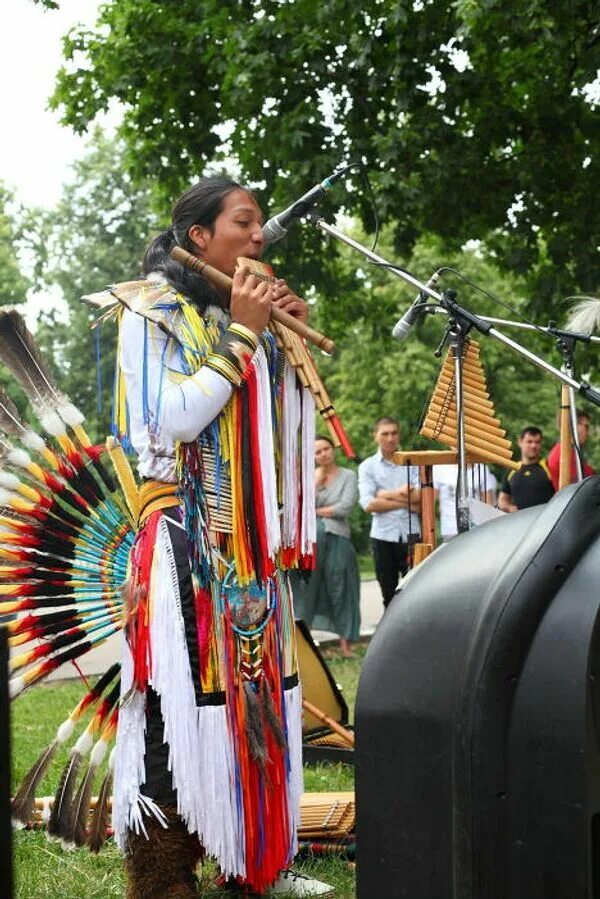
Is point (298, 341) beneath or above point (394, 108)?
beneath

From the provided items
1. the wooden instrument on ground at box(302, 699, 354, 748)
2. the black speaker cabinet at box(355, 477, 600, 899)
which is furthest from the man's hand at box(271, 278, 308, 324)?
the wooden instrument on ground at box(302, 699, 354, 748)

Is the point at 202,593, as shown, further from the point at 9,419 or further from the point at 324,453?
the point at 324,453

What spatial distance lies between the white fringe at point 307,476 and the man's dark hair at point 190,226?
15.3 inches

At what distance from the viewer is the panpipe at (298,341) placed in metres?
3.31

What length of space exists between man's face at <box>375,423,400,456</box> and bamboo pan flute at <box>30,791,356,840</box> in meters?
5.61

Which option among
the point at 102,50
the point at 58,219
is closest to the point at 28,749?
the point at 102,50

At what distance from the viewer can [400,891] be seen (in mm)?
2264

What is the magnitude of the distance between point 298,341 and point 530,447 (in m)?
6.82

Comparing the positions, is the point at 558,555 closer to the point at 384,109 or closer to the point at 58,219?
the point at 384,109

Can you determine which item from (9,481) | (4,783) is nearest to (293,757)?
(9,481)

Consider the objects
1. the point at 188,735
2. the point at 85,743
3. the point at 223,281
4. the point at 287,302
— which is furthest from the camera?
the point at 85,743

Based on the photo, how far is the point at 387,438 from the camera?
10.1 meters

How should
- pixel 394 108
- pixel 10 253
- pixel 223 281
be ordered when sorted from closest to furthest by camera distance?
pixel 223 281, pixel 394 108, pixel 10 253

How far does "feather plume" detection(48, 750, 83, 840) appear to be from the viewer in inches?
146
